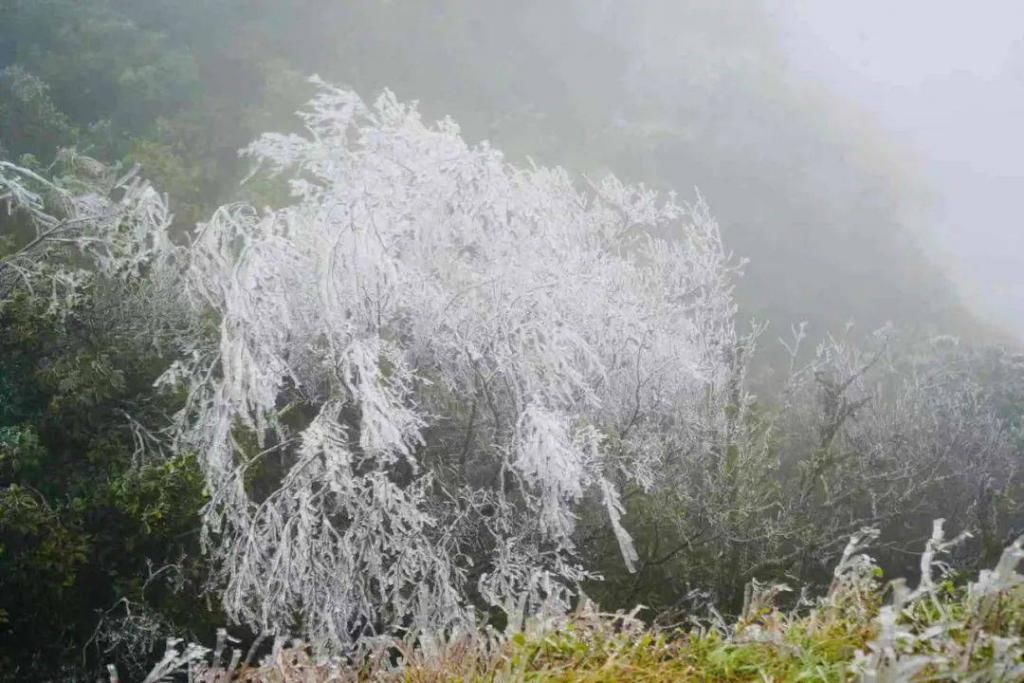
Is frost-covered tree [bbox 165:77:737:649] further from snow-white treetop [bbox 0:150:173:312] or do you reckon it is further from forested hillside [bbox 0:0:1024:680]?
snow-white treetop [bbox 0:150:173:312]

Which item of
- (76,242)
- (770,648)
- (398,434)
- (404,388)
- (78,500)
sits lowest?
(770,648)

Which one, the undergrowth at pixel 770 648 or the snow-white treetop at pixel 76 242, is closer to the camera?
the undergrowth at pixel 770 648

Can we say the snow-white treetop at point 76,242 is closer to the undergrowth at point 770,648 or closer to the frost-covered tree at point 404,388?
the frost-covered tree at point 404,388

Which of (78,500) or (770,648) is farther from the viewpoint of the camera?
(78,500)

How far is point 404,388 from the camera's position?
20.2ft

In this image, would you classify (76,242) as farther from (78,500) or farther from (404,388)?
(404,388)

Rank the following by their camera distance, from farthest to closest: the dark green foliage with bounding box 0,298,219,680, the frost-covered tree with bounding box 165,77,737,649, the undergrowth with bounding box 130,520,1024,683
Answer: the dark green foliage with bounding box 0,298,219,680 → the frost-covered tree with bounding box 165,77,737,649 → the undergrowth with bounding box 130,520,1024,683

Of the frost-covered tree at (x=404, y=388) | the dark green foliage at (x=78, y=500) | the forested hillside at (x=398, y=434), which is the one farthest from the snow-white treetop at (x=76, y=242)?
the frost-covered tree at (x=404, y=388)

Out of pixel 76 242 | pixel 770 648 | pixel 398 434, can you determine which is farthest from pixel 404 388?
pixel 76 242

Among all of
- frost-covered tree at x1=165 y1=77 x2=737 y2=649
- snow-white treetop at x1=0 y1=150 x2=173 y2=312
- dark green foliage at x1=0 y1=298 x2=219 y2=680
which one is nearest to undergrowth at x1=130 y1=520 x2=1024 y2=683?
frost-covered tree at x1=165 y1=77 x2=737 y2=649

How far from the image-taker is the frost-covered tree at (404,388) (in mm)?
5777

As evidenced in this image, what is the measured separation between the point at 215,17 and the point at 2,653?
18.4 metres

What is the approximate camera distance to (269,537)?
5.89 m

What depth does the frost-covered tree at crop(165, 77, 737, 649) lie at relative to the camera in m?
5.78
